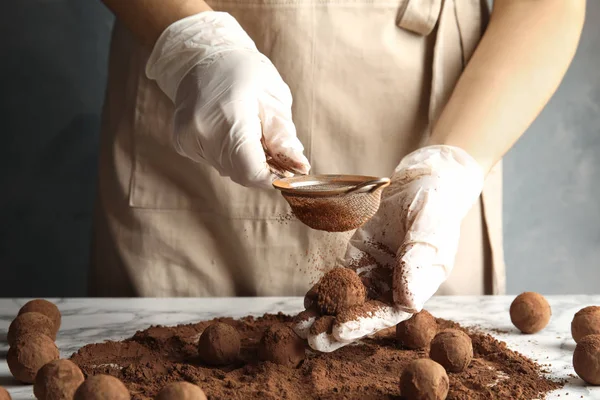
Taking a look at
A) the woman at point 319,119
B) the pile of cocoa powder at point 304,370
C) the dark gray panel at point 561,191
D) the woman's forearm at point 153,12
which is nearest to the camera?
the pile of cocoa powder at point 304,370

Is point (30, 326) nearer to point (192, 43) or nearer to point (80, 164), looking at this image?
point (192, 43)

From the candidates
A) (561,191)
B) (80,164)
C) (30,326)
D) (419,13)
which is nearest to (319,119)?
(419,13)

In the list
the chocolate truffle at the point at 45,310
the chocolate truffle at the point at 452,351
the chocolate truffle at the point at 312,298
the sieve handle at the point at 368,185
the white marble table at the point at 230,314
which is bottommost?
the white marble table at the point at 230,314

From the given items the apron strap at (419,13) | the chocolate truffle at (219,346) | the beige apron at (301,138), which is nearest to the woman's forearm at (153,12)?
the beige apron at (301,138)

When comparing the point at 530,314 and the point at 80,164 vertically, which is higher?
the point at 80,164

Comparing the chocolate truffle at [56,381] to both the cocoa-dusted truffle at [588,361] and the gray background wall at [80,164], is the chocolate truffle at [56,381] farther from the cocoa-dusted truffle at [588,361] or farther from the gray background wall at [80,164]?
the gray background wall at [80,164]

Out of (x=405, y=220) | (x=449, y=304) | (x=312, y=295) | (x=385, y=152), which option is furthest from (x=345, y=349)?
(x=385, y=152)

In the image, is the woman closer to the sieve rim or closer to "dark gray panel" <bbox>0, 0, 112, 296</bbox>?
the sieve rim

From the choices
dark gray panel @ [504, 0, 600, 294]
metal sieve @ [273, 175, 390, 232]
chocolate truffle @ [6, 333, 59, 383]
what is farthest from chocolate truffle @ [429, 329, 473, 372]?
dark gray panel @ [504, 0, 600, 294]
